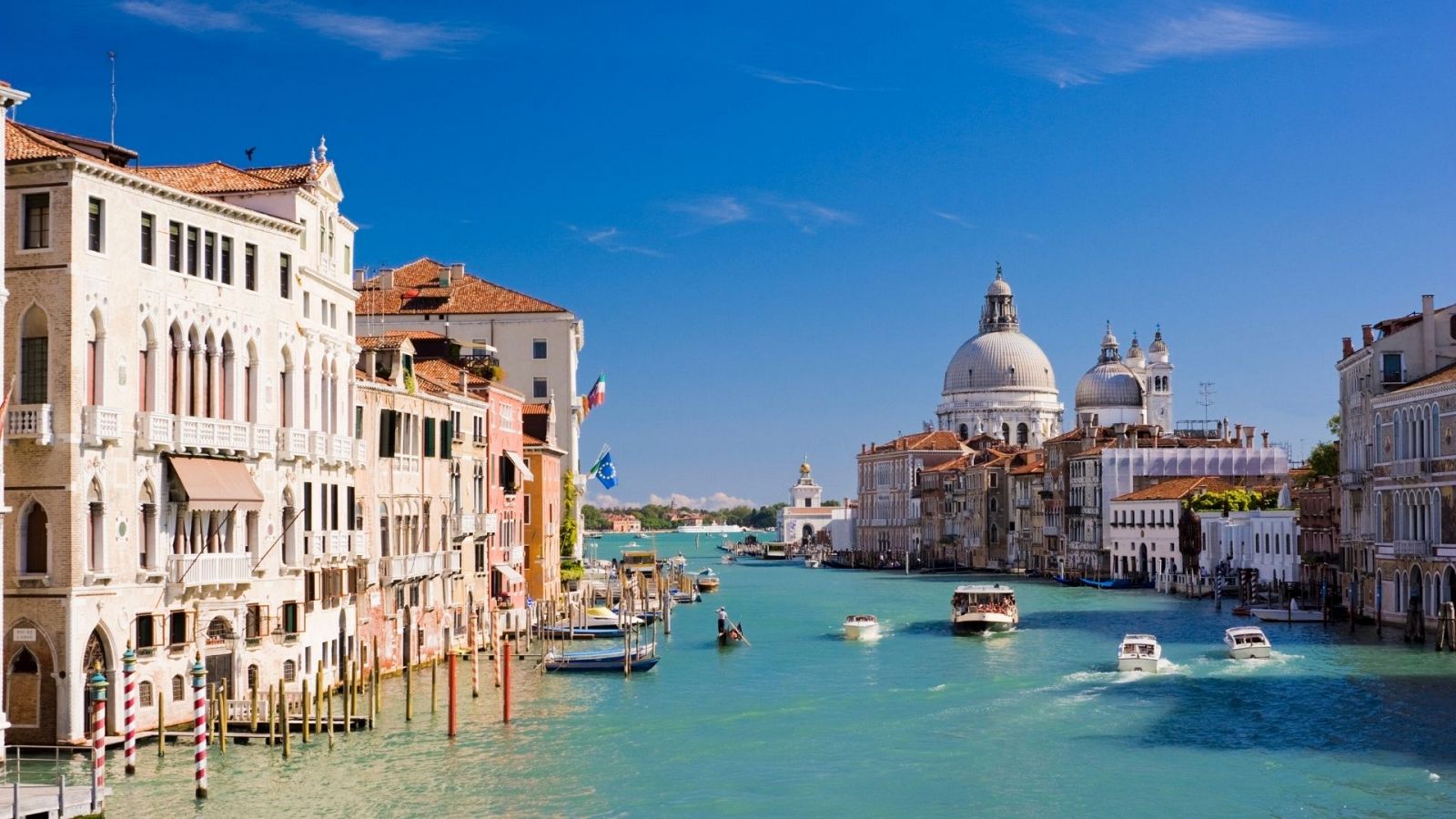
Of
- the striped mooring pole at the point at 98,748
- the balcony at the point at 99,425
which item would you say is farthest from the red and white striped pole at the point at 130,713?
the balcony at the point at 99,425

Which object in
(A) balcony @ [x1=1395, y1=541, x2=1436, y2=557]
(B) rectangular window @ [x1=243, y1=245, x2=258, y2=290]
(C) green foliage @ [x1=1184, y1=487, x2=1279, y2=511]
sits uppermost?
(B) rectangular window @ [x1=243, y1=245, x2=258, y2=290]

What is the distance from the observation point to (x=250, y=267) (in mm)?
22953

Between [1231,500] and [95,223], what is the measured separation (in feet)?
170

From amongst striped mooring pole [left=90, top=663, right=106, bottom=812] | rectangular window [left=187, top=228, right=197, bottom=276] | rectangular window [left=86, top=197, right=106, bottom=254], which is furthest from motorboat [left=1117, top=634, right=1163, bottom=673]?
rectangular window [left=86, top=197, right=106, bottom=254]

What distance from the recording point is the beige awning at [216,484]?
21141 mm

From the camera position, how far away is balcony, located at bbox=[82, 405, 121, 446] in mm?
19547

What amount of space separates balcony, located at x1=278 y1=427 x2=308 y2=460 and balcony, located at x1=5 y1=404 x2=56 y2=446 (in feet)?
15.3

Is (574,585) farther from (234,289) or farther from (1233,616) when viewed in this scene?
(234,289)

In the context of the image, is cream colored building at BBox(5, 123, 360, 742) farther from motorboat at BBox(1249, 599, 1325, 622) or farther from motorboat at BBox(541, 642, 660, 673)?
motorboat at BBox(1249, 599, 1325, 622)

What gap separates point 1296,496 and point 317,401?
1630 inches

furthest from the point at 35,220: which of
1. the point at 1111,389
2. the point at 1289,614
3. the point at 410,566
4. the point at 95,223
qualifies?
the point at 1111,389

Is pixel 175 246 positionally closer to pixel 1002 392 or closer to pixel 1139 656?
pixel 1139 656

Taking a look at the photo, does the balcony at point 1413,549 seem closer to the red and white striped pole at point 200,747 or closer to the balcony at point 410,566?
the balcony at point 410,566

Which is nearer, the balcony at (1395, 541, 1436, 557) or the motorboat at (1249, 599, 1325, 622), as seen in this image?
the balcony at (1395, 541, 1436, 557)
